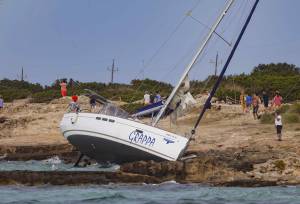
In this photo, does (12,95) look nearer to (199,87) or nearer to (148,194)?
(199,87)

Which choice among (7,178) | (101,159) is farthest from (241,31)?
(7,178)

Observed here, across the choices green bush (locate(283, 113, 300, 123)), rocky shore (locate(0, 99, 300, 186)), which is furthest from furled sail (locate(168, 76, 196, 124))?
green bush (locate(283, 113, 300, 123))

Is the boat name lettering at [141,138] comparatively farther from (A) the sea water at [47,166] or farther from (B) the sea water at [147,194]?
(B) the sea water at [147,194]

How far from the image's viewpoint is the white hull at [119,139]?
108 ft

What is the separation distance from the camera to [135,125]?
110 ft

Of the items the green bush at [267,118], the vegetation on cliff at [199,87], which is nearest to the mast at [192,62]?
the green bush at [267,118]

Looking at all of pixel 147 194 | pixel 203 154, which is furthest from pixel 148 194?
pixel 203 154

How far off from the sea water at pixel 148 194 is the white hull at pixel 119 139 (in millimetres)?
3232

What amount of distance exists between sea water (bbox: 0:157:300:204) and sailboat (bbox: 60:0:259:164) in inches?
129

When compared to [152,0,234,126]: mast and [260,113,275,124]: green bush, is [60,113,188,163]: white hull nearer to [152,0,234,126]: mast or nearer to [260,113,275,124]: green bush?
[152,0,234,126]: mast

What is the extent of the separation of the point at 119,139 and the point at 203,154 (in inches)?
163

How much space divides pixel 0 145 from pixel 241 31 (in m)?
15.2

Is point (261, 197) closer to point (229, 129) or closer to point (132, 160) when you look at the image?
point (132, 160)

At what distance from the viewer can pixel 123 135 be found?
33.7 m
